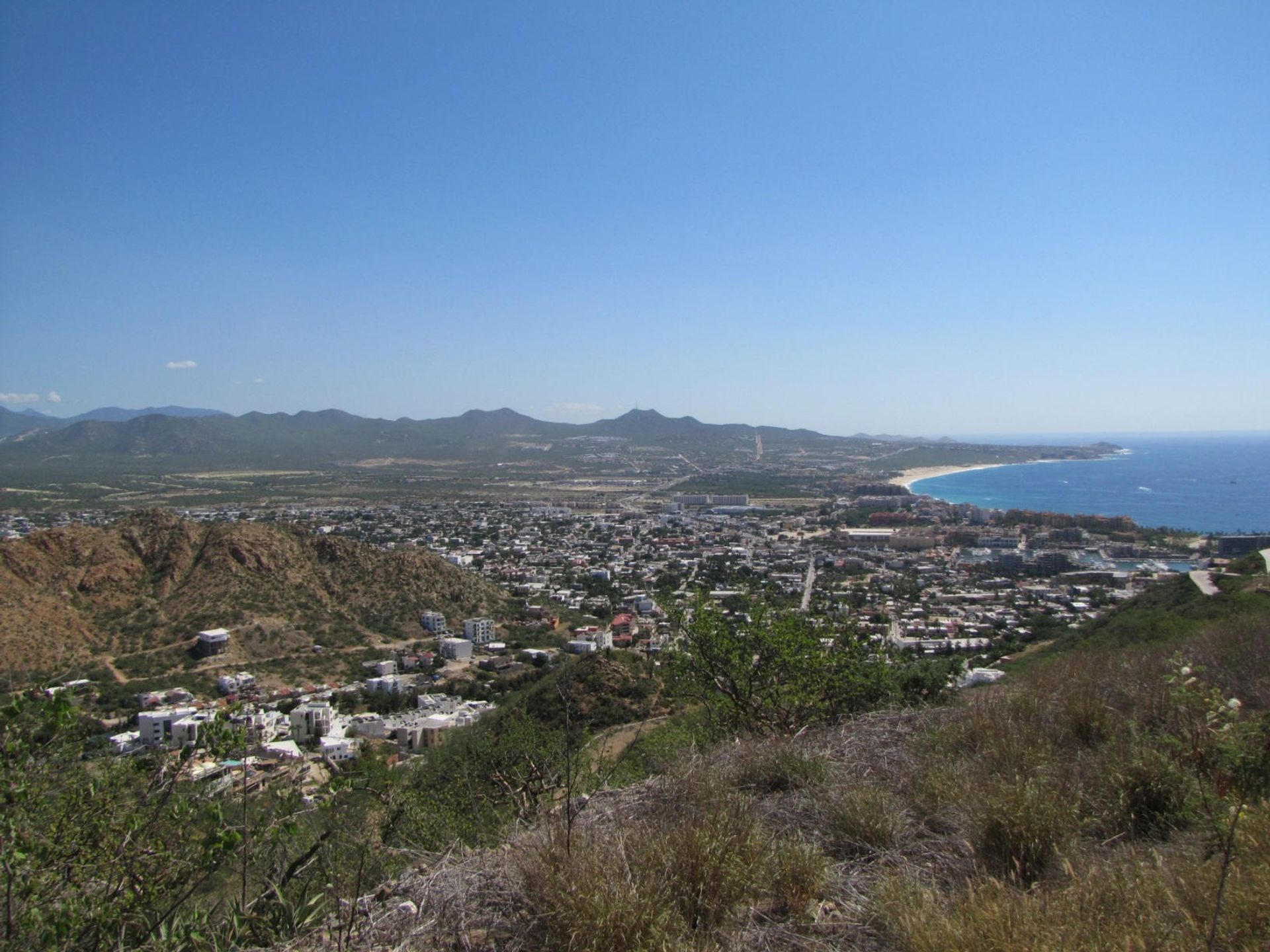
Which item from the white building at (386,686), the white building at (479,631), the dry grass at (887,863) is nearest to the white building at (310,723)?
the white building at (386,686)

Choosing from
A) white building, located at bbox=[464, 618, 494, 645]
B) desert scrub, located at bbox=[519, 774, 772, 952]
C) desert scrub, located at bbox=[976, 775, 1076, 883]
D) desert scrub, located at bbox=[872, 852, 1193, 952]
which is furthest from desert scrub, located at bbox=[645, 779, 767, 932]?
white building, located at bbox=[464, 618, 494, 645]

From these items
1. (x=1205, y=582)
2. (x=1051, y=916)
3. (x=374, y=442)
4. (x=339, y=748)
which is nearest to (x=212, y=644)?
(x=339, y=748)

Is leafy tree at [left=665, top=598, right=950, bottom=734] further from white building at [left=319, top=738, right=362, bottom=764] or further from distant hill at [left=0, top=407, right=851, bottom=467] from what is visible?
distant hill at [left=0, top=407, right=851, bottom=467]

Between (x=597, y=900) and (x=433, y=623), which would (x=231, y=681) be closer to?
(x=433, y=623)

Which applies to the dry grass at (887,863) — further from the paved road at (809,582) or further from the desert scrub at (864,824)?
the paved road at (809,582)

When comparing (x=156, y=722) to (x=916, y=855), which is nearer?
(x=916, y=855)

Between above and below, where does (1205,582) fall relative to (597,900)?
below
